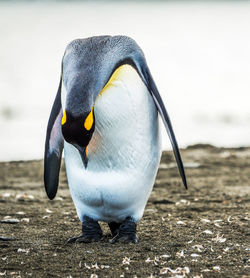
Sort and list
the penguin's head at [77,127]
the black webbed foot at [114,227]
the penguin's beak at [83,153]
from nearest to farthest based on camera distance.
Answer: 1. the penguin's head at [77,127]
2. the penguin's beak at [83,153]
3. the black webbed foot at [114,227]

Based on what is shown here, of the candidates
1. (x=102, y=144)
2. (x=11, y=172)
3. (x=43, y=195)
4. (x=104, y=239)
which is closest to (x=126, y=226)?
(x=104, y=239)

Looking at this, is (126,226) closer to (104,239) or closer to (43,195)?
(104,239)

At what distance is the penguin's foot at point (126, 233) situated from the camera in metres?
4.27

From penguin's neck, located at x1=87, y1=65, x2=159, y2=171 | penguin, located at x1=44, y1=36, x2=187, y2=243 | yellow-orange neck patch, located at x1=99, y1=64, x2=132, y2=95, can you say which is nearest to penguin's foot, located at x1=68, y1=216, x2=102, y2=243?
penguin, located at x1=44, y1=36, x2=187, y2=243

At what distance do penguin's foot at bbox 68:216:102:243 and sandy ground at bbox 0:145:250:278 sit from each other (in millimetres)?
73

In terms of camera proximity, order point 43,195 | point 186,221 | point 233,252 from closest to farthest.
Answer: point 233,252, point 186,221, point 43,195

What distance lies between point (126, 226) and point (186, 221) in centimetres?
83

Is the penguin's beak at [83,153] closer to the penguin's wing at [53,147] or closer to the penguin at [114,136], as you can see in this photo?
the penguin at [114,136]

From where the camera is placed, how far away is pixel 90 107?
3.77 metres

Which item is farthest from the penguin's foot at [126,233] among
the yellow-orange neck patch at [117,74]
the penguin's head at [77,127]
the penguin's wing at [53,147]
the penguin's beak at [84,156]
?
the yellow-orange neck patch at [117,74]

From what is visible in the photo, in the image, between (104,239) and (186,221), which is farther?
(186,221)

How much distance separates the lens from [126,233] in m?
4.30

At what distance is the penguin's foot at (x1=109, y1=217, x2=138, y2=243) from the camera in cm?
427

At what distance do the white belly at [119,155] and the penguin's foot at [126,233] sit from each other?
0.05m
